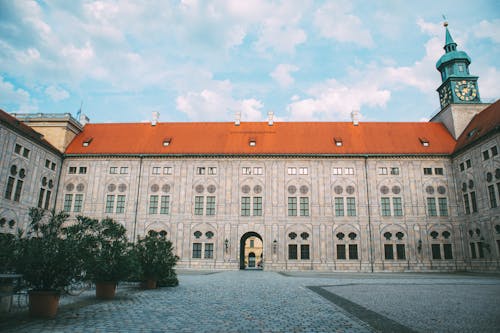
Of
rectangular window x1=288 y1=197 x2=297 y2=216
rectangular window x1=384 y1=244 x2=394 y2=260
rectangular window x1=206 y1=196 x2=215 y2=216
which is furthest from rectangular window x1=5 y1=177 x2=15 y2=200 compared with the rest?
rectangular window x1=384 y1=244 x2=394 y2=260

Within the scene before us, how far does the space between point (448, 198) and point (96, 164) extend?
130 ft

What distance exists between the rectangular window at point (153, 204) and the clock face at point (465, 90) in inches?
1515

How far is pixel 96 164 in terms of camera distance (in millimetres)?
41156

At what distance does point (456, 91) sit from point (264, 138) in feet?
80.1

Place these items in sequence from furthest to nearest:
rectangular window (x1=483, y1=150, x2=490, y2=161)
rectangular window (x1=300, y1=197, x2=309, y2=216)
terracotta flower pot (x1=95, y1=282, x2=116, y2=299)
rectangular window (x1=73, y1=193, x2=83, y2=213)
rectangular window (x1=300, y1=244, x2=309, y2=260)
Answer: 1. rectangular window (x1=73, y1=193, x2=83, y2=213)
2. rectangular window (x1=300, y1=197, x2=309, y2=216)
3. rectangular window (x1=300, y1=244, x2=309, y2=260)
4. rectangular window (x1=483, y1=150, x2=490, y2=161)
5. terracotta flower pot (x1=95, y1=282, x2=116, y2=299)

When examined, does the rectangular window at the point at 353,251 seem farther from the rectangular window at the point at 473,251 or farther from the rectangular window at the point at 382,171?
the rectangular window at the point at 473,251

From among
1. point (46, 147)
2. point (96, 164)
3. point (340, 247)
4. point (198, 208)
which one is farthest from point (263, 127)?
point (46, 147)

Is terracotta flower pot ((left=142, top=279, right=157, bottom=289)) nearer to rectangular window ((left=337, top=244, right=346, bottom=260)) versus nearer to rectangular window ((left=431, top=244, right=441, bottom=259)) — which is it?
rectangular window ((left=337, top=244, right=346, bottom=260))

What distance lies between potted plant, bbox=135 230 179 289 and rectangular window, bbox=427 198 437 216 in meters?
30.8

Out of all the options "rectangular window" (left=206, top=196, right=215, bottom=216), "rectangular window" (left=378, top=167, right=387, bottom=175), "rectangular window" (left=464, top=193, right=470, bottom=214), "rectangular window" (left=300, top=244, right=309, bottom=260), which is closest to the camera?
"rectangular window" (left=464, top=193, right=470, bottom=214)

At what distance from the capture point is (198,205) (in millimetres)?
39469

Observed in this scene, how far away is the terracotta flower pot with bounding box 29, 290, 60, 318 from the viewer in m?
9.09

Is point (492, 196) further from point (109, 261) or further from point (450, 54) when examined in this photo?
point (109, 261)

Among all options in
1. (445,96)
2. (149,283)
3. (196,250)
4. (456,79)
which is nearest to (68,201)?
(196,250)
